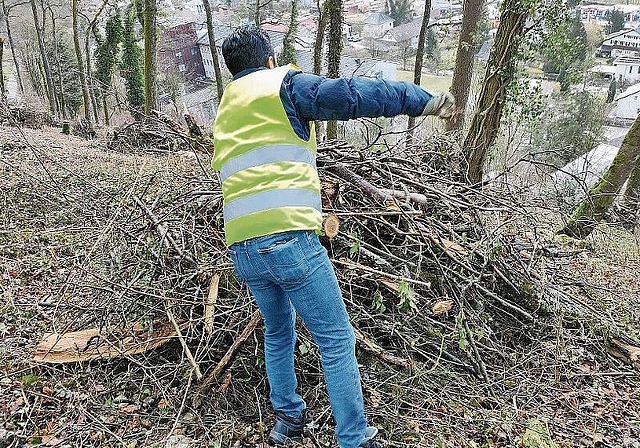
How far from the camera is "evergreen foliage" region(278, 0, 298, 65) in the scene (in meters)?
19.2

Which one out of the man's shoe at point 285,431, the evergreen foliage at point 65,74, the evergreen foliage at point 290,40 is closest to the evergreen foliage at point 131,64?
the evergreen foliage at point 65,74

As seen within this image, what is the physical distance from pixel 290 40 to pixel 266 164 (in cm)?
1851

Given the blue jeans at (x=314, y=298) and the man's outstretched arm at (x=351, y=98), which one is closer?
the man's outstretched arm at (x=351, y=98)

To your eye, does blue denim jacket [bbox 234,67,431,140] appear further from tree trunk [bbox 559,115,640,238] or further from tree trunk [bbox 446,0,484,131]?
tree trunk [bbox 559,115,640,238]

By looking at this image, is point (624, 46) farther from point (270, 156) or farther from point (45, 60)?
point (270, 156)

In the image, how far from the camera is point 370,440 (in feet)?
7.72

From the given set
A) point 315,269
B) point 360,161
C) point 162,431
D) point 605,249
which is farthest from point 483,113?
point 162,431

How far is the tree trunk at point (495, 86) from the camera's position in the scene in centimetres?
573

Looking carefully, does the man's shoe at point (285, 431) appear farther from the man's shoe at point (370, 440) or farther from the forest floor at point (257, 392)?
the man's shoe at point (370, 440)

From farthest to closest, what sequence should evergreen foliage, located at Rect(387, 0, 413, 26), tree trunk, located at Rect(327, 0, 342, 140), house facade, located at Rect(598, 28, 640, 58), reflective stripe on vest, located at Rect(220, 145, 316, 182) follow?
evergreen foliage, located at Rect(387, 0, 413, 26) < house facade, located at Rect(598, 28, 640, 58) < tree trunk, located at Rect(327, 0, 342, 140) < reflective stripe on vest, located at Rect(220, 145, 316, 182)

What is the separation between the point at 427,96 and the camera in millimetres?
2127

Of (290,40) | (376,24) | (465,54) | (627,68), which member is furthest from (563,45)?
(376,24)

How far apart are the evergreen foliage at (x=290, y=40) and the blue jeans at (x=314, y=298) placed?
17.6m

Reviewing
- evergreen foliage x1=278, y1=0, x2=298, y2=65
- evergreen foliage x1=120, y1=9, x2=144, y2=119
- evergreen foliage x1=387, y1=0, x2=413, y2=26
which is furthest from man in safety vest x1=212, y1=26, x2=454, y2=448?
evergreen foliage x1=387, y1=0, x2=413, y2=26
